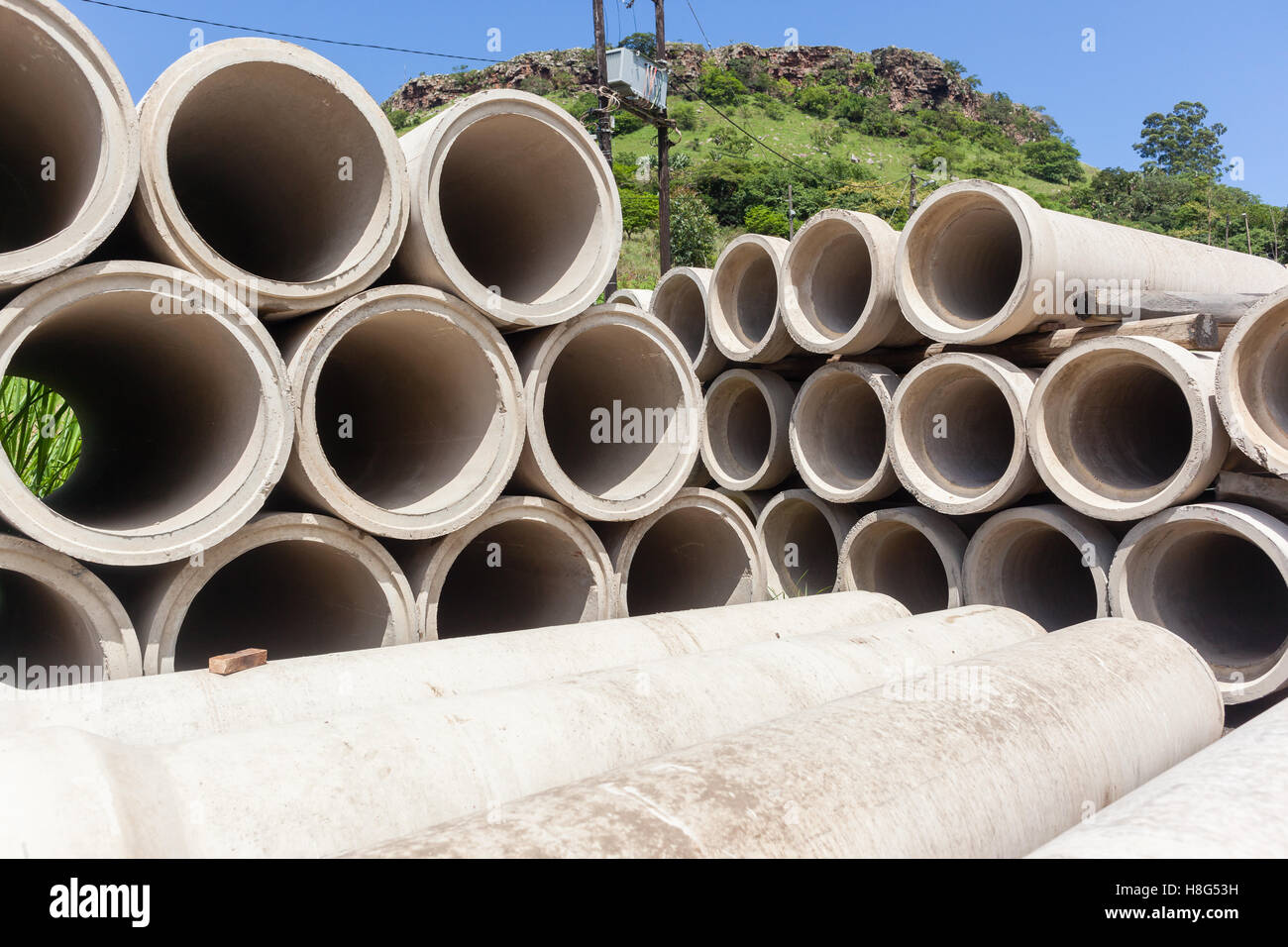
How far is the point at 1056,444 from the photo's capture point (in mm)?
4289

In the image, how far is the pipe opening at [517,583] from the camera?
4246 mm

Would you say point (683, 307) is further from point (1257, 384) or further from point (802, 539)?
point (1257, 384)

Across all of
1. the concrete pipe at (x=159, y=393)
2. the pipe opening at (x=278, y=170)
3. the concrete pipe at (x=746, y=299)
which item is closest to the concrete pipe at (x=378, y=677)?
the concrete pipe at (x=159, y=393)

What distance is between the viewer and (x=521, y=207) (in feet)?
15.2

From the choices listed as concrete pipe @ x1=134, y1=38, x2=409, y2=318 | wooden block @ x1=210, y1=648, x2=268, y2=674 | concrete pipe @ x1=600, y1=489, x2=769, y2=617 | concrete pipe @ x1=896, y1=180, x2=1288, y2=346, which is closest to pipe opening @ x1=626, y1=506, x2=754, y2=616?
concrete pipe @ x1=600, y1=489, x2=769, y2=617

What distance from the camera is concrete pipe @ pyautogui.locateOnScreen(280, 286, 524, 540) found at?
11.1ft

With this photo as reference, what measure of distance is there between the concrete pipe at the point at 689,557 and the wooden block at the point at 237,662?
5.83 feet

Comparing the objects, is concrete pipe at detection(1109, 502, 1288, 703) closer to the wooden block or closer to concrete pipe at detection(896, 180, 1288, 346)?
concrete pipe at detection(896, 180, 1288, 346)

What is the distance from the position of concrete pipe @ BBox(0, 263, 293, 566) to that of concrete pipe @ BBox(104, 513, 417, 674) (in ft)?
0.62

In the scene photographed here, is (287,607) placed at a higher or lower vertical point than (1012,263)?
lower

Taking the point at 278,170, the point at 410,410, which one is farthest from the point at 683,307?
the point at 278,170

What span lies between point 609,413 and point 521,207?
3.92ft

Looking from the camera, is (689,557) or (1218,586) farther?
(689,557)
